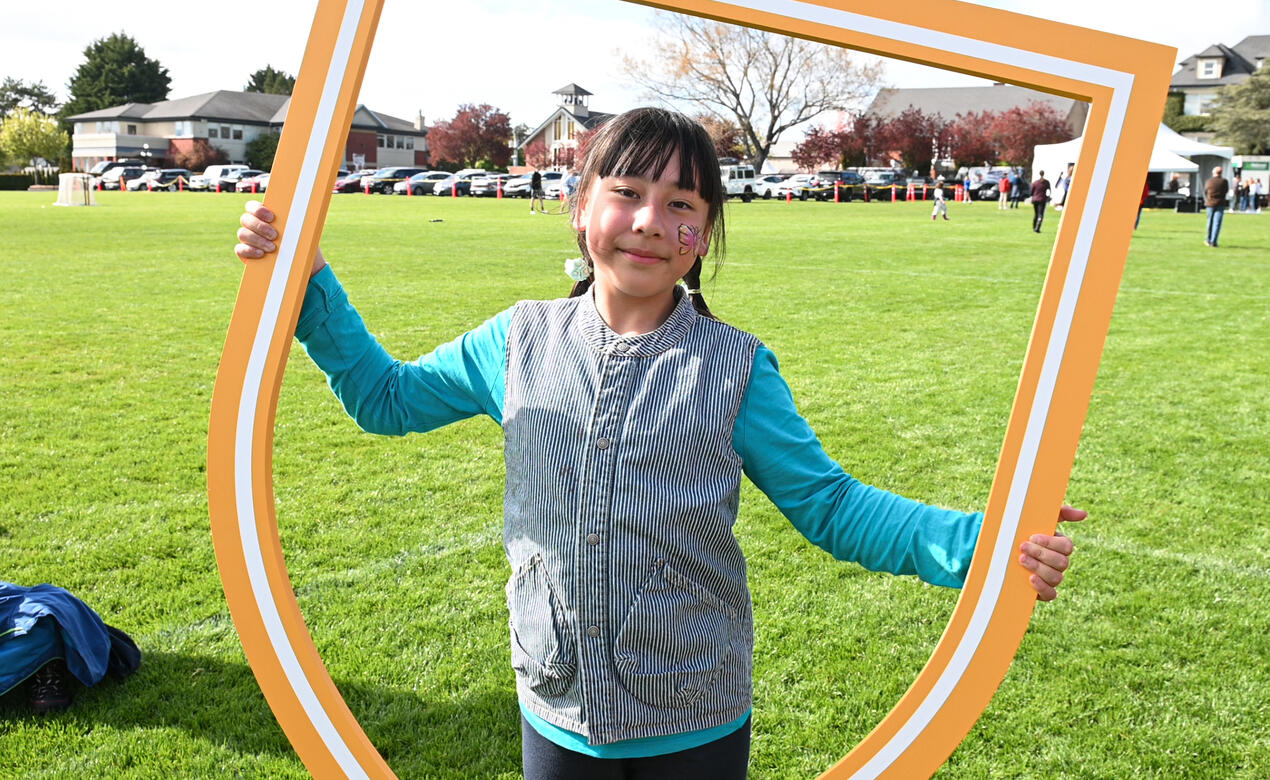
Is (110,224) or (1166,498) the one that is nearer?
(1166,498)

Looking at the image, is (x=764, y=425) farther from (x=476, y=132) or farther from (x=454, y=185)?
(x=454, y=185)

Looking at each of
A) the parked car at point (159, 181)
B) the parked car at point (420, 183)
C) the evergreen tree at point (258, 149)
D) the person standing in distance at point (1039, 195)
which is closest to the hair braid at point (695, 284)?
the person standing in distance at point (1039, 195)

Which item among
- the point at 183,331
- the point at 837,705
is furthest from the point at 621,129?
the point at 183,331

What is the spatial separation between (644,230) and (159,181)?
53031 millimetres

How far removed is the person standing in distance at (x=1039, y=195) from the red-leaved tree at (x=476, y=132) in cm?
1135

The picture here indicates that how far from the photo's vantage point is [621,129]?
1731mm

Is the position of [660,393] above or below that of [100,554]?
above

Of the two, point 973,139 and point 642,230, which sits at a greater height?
point 973,139

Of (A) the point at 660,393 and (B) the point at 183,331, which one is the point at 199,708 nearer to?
(A) the point at 660,393

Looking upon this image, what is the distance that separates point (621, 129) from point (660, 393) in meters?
0.45

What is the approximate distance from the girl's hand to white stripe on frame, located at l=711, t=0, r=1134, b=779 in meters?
0.82

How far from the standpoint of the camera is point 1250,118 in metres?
56.6

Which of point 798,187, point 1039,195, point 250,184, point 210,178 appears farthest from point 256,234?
point 210,178

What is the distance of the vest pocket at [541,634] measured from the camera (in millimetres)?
1708
